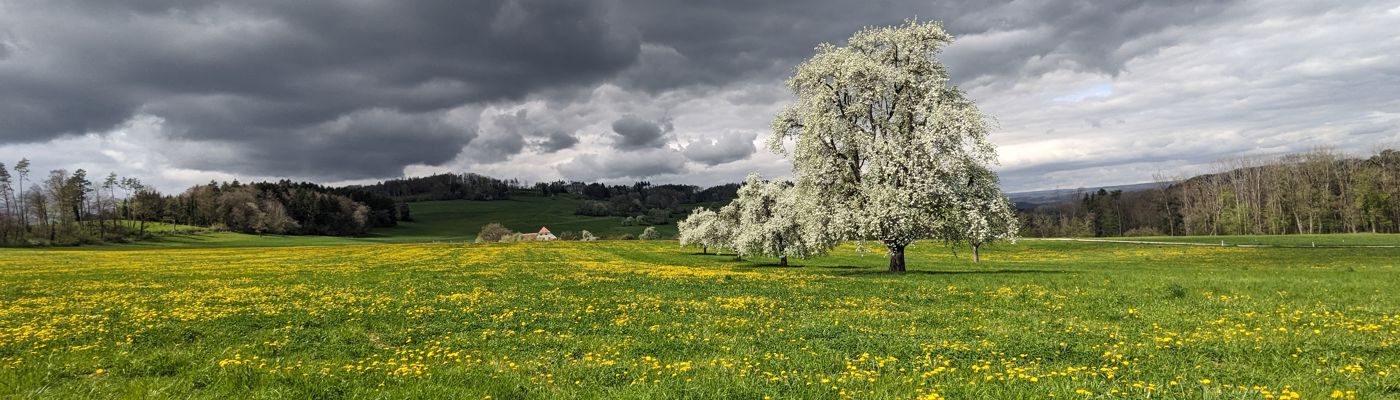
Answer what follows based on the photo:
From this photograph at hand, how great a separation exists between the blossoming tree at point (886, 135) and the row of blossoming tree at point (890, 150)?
0.19 feet

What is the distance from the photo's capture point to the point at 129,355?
12.5 metres

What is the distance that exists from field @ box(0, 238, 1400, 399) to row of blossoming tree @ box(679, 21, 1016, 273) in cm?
734

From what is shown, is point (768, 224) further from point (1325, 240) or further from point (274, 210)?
point (274, 210)

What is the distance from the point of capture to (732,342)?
1323 cm

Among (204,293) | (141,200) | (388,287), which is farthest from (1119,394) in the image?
(141,200)

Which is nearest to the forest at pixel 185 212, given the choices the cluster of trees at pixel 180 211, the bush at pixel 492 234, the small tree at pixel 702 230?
the cluster of trees at pixel 180 211

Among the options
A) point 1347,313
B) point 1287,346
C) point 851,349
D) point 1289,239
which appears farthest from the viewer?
point 1289,239

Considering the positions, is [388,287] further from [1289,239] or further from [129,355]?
[1289,239]

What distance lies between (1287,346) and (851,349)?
7.95 m

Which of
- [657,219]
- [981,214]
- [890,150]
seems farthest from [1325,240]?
[657,219]

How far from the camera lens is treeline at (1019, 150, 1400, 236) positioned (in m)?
110

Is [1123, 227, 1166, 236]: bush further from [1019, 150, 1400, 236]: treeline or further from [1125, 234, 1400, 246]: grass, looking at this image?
[1125, 234, 1400, 246]: grass

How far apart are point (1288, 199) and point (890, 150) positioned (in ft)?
460

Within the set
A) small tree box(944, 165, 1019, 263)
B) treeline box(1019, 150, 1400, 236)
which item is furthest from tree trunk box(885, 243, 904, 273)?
treeline box(1019, 150, 1400, 236)
